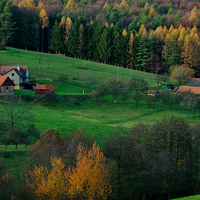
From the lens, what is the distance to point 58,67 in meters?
90.4

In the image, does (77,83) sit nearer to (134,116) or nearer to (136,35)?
(134,116)

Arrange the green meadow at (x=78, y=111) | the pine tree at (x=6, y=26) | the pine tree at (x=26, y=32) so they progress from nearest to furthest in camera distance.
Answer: the green meadow at (x=78, y=111) → the pine tree at (x=6, y=26) → the pine tree at (x=26, y=32)

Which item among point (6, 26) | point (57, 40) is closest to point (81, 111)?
point (57, 40)

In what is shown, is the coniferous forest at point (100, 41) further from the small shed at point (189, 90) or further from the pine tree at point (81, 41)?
the small shed at point (189, 90)

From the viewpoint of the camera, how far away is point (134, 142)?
37.0 m

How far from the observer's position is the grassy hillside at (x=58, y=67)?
8299cm

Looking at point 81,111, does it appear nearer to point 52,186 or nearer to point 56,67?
point 56,67

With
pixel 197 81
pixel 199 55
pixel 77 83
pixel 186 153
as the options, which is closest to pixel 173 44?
pixel 199 55

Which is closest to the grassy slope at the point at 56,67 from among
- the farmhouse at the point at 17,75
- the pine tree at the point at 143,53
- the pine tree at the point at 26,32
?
the farmhouse at the point at 17,75

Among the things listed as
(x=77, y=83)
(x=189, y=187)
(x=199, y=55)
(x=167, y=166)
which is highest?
(x=199, y=55)

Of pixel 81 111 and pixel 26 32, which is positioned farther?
pixel 26 32

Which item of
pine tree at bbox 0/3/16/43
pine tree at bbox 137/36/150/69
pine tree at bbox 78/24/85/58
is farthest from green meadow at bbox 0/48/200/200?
pine tree at bbox 78/24/85/58

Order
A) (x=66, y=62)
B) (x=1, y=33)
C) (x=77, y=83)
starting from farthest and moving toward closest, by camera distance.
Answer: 1. (x=1, y=33)
2. (x=66, y=62)
3. (x=77, y=83)

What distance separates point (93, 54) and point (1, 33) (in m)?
31.0
